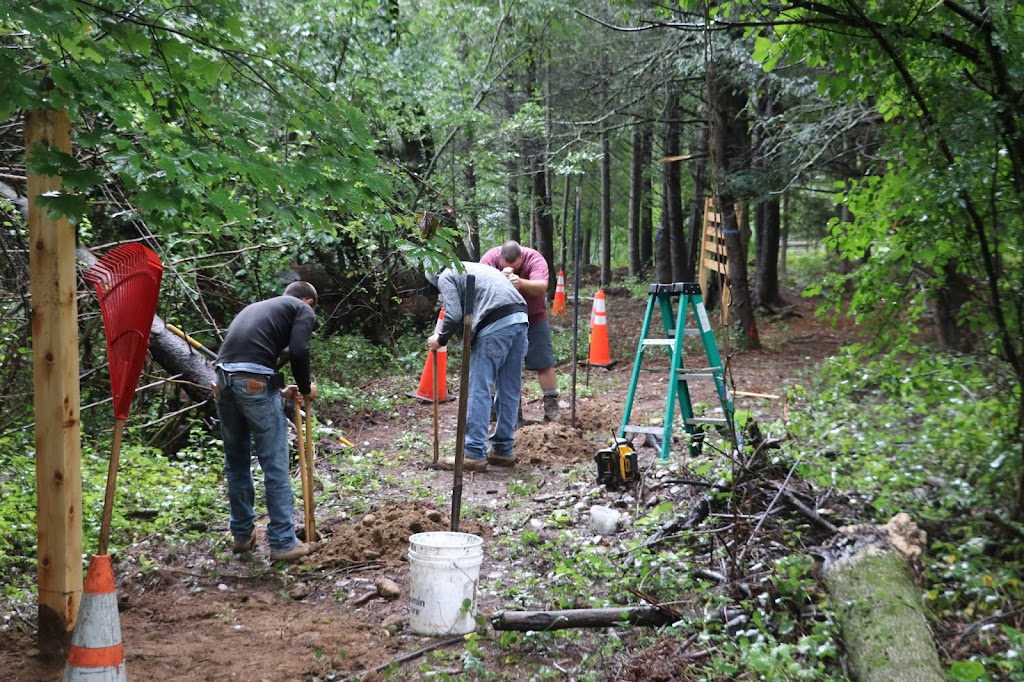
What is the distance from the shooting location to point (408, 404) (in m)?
10.5

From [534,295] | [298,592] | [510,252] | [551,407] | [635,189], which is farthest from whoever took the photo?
[635,189]

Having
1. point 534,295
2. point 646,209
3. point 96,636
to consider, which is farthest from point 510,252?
point 646,209

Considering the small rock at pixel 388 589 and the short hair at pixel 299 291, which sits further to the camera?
the short hair at pixel 299 291

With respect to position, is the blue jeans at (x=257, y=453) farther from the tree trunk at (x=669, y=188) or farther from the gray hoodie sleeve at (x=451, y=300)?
the tree trunk at (x=669, y=188)

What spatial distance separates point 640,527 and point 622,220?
31730mm

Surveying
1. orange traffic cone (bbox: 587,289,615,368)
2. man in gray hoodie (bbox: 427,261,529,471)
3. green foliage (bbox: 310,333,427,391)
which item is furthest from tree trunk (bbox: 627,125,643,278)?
man in gray hoodie (bbox: 427,261,529,471)

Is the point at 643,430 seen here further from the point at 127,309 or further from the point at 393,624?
the point at 127,309

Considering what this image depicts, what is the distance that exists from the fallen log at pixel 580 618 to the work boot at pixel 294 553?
6.23 feet

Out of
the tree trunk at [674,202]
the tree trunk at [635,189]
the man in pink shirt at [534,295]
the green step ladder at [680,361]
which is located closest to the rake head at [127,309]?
the green step ladder at [680,361]

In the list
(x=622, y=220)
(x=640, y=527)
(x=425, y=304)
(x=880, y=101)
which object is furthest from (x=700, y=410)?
(x=622, y=220)

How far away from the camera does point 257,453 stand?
16.9 feet

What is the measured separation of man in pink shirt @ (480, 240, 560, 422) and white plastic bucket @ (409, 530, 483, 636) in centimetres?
419

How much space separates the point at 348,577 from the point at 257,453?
3.15 ft

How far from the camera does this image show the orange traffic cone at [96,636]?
3.09 m
